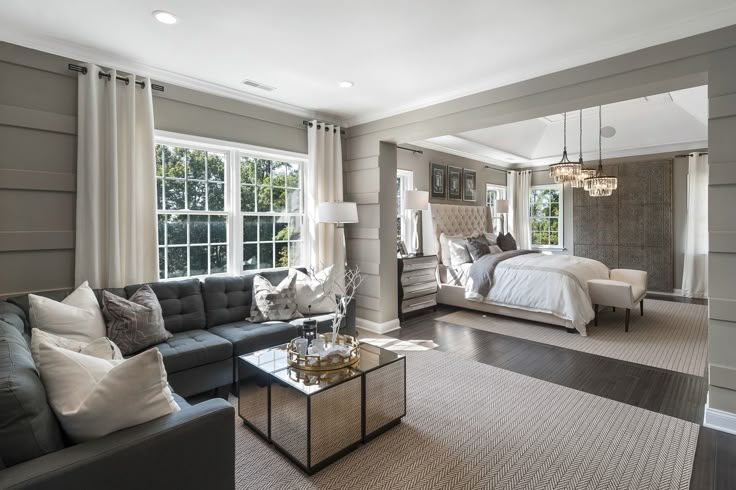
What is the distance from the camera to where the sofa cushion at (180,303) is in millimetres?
3053

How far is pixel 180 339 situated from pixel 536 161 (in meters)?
7.62

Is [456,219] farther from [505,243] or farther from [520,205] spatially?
[520,205]

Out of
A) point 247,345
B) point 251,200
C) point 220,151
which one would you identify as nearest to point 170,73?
point 220,151

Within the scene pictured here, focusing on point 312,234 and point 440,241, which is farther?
point 440,241

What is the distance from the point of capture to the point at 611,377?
3205mm

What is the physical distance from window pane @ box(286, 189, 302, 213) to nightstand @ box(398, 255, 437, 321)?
1472mm

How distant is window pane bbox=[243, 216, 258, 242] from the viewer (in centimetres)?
407

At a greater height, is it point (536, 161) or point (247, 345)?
point (536, 161)

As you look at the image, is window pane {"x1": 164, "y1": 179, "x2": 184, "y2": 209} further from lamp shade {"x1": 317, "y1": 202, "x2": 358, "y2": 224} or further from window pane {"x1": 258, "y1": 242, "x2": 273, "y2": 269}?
lamp shade {"x1": 317, "y1": 202, "x2": 358, "y2": 224}

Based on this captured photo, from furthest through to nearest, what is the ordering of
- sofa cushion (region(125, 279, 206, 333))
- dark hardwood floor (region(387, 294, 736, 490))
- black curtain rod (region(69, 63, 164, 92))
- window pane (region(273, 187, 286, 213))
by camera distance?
window pane (region(273, 187, 286, 213)) → sofa cushion (region(125, 279, 206, 333)) → black curtain rod (region(69, 63, 164, 92)) → dark hardwood floor (region(387, 294, 736, 490))

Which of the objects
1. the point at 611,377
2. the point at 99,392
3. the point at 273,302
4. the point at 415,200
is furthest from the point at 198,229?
the point at 611,377

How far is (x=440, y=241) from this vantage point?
6102mm

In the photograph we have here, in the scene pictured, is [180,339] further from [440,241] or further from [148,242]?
[440,241]

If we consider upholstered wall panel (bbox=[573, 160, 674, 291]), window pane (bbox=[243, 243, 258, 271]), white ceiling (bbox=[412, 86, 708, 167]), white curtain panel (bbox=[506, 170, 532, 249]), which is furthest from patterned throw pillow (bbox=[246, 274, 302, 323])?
upholstered wall panel (bbox=[573, 160, 674, 291])
